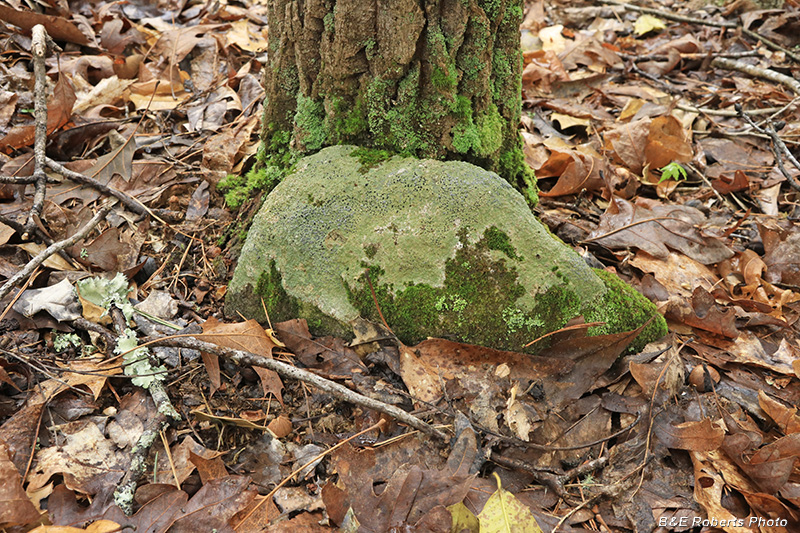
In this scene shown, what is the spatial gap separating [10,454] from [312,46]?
1.86 meters

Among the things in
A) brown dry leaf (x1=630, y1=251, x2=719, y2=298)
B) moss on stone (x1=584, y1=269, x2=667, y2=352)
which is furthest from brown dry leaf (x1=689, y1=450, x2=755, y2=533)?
brown dry leaf (x1=630, y1=251, x2=719, y2=298)

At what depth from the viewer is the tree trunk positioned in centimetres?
219

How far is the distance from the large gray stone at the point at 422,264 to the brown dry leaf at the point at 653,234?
1.98 ft

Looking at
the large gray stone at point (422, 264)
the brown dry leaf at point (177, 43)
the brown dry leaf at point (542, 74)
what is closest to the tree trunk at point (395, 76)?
the large gray stone at point (422, 264)

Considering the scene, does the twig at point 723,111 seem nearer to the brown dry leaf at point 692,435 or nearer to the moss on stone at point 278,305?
the brown dry leaf at point 692,435

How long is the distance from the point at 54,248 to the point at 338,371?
1.31 m

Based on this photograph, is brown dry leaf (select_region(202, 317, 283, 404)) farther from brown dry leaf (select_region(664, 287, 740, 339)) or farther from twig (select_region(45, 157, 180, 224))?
brown dry leaf (select_region(664, 287, 740, 339))

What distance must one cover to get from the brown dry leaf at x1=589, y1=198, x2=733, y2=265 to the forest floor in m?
0.01

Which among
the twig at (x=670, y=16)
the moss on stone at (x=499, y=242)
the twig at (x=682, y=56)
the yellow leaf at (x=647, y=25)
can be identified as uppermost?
the twig at (x=670, y=16)

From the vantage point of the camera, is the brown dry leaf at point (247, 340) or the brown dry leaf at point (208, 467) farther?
the brown dry leaf at point (247, 340)

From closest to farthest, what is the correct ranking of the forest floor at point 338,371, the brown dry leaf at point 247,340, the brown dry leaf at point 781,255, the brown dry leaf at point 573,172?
the forest floor at point 338,371, the brown dry leaf at point 247,340, the brown dry leaf at point 781,255, the brown dry leaf at point 573,172

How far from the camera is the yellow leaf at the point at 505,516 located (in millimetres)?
1614

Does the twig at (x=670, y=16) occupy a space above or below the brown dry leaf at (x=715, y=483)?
above

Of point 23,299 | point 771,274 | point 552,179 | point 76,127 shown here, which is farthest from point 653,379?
point 76,127
